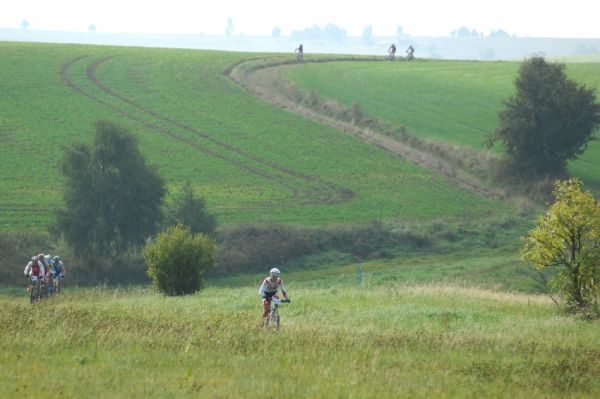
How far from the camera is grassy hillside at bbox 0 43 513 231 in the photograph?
192 feet

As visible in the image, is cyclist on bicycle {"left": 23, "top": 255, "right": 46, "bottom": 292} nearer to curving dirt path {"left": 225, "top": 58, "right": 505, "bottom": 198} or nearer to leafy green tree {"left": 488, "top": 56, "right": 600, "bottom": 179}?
curving dirt path {"left": 225, "top": 58, "right": 505, "bottom": 198}

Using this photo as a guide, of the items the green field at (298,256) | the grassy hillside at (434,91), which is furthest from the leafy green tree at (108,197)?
the grassy hillside at (434,91)

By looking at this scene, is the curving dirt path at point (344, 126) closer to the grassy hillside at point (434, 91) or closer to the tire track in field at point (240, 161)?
the grassy hillside at point (434, 91)

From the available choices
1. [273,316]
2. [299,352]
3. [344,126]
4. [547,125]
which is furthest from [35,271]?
[344,126]

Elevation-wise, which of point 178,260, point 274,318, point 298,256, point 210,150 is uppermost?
point 274,318

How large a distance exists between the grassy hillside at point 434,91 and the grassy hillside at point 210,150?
9127 millimetres

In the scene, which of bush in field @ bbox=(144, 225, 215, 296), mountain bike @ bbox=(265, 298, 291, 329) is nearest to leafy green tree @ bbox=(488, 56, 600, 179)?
bush in field @ bbox=(144, 225, 215, 296)

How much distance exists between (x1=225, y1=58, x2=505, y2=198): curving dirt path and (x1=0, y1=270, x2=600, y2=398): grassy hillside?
140 ft

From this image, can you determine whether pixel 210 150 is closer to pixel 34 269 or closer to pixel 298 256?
pixel 298 256

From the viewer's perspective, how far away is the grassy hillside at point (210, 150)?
58.7m

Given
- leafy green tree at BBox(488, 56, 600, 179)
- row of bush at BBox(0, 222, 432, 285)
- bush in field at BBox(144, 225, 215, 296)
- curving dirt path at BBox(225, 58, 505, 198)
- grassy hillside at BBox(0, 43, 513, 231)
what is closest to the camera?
bush in field at BBox(144, 225, 215, 296)

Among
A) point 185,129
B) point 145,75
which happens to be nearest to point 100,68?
point 145,75

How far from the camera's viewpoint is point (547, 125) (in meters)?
71.2

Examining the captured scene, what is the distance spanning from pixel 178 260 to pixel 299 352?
15306 mm
